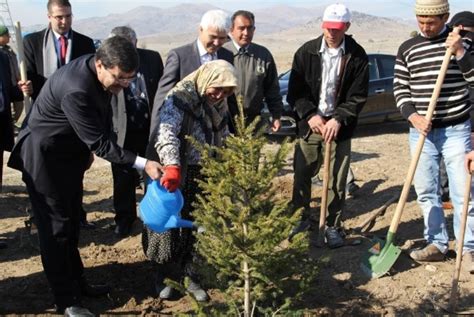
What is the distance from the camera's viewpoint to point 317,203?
6582 millimetres

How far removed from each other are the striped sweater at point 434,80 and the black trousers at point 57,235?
261 cm

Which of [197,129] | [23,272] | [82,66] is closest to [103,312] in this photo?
[23,272]

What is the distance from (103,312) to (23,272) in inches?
43.0

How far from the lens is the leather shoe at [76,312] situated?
4016 millimetres

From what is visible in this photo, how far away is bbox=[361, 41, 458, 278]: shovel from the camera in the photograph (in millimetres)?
4258

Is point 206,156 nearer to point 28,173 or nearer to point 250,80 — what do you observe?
point 28,173

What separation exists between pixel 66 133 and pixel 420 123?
251cm

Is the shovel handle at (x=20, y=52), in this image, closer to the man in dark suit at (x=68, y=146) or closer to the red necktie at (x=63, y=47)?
the red necktie at (x=63, y=47)

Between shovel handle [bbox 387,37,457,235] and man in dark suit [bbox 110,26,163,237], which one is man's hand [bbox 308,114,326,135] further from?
man in dark suit [bbox 110,26,163,237]

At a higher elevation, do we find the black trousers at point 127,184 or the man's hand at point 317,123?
the man's hand at point 317,123

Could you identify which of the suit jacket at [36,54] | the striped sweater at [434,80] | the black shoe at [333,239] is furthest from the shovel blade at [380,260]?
the suit jacket at [36,54]

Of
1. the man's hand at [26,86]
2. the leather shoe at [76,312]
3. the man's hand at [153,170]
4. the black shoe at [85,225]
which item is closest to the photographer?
the man's hand at [153,170]

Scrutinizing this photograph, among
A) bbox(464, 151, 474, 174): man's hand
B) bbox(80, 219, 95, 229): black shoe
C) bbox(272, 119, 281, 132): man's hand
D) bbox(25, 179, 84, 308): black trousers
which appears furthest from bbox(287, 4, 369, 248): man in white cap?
bbox(80, 219, 95, 229): black shoe

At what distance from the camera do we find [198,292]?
436 centimetres
